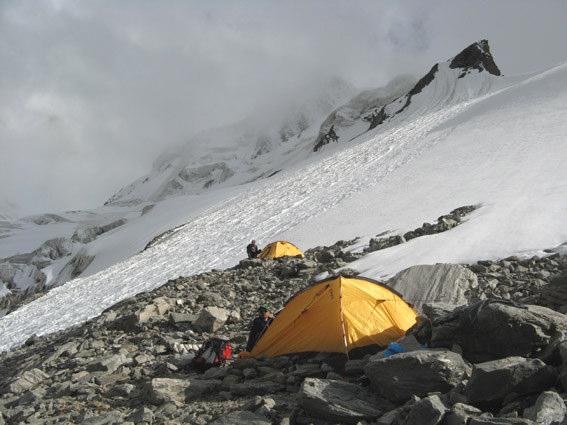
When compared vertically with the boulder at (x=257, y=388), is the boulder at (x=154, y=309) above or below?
above

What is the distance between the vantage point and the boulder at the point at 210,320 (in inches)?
476

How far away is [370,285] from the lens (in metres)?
9.84

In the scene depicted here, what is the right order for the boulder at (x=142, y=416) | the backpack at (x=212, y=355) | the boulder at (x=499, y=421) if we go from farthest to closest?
the backpack at (x=212, y=355), the boulder at (x=142, y=416), the boulder at (x=499, y=421)

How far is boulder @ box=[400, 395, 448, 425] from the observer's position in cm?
531

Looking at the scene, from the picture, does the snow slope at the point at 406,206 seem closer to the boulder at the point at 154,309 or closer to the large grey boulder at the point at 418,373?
the boulder at the point at 154,309

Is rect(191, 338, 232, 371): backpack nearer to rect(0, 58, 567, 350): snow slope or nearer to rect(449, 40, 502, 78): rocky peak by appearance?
rect(0, 58, 567, 350): snow slope

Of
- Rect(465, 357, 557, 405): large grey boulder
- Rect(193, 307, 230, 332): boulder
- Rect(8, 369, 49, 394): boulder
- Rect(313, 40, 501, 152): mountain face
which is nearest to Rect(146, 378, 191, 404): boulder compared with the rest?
Rect(8, 369, 49, 394): boulder

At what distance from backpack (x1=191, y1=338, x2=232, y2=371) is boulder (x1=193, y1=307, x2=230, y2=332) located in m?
2.35

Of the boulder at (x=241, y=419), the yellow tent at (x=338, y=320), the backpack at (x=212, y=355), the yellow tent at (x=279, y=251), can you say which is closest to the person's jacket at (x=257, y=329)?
the yellow tent at (x=338, y=320)

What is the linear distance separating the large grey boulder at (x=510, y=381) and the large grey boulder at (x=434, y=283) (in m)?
4.80

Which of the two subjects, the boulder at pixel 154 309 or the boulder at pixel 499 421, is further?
the boulder at pixel 154 309

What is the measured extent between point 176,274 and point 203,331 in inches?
460

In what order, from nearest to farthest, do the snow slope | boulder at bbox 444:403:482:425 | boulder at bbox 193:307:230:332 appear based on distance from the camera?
boulder at bbox 444:403:482:425 → boulder at bbox 193:307:230:332 → the snow slope

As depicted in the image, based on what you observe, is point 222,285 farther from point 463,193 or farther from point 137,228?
point 137,228
